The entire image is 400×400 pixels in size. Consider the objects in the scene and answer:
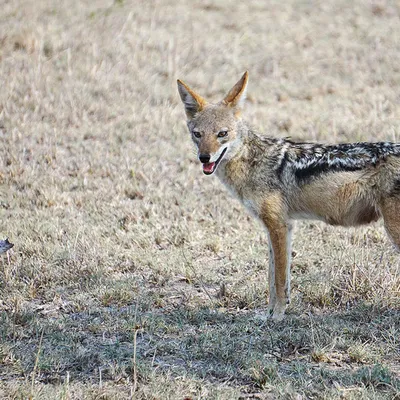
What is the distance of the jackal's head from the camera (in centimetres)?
623

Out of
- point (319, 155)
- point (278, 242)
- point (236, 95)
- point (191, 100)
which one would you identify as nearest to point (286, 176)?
point (319, 155)

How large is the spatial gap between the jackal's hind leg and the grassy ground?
806 millimetres

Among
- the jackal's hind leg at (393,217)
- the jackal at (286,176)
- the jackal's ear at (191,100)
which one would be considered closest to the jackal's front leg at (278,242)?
the jackal at (286,176)

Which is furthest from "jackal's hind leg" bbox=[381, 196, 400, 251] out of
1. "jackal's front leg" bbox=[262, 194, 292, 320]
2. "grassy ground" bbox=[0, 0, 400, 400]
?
"jackal's front leg" bbox=[262, 194, 292, 320]

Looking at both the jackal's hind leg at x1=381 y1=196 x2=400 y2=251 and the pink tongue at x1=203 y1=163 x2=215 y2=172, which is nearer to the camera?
the jackal's hind leg at x1=381 y1=196 x2=400 y2=251

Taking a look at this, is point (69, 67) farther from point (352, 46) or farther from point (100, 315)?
point (100, 315)

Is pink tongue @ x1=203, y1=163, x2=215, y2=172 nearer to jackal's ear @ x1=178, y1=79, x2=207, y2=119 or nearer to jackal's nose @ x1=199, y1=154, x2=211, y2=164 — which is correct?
jackal's nose @ x1=199, y1=154, x2=211, y2=164

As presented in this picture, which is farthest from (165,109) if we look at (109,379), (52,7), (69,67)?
(109,379)

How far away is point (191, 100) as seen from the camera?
266 inches

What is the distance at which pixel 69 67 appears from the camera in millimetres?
11914

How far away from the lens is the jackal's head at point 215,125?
623 cm

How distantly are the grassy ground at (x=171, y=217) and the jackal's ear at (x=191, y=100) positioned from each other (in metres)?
1.57

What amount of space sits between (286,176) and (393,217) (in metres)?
1.07

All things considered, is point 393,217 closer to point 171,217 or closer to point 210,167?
point 210,167
